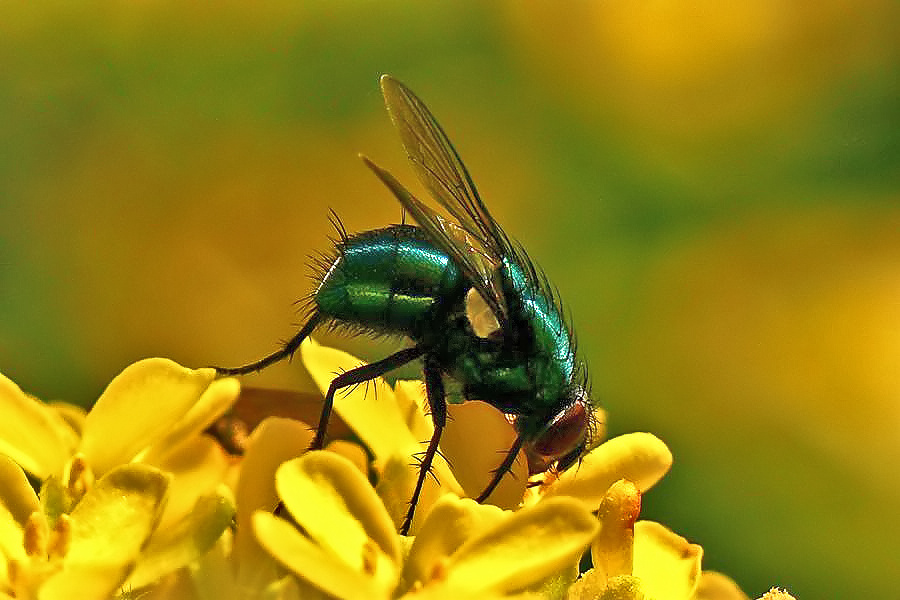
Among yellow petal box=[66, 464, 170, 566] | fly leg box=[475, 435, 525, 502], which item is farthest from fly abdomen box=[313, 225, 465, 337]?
yellow petal box=[66, 464, 170, 566]

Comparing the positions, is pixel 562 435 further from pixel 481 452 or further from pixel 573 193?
pixel 573 193

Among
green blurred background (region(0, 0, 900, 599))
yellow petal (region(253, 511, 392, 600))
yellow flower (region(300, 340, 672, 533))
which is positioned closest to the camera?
yellow petal (region(253, 511, 392, 600))

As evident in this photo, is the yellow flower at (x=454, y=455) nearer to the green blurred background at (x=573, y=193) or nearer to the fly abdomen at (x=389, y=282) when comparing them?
the fly abdomen at (x=389, y=282)

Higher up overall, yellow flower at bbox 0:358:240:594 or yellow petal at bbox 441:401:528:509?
yellow flower at bbox 0:358:240:594

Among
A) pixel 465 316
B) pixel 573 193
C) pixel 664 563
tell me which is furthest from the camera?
pixel 573 193

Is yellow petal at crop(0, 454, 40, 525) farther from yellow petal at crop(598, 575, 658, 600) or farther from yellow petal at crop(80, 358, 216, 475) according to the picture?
yellow petal at crop(598, 575, 658, 600)

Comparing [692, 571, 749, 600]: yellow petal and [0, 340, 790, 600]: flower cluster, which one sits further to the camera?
[692, 571, 749, 600]: yellow petal

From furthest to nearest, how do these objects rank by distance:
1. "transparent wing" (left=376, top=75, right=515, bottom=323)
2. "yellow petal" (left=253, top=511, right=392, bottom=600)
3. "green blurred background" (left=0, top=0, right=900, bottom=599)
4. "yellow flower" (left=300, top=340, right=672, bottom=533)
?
1. "green blurred background" (left=0, top=0, right=900, bottom=599)
2. "transparent wing" (left=376, top=75, right=515, bottom=323)
3. "yellow flower" (left=300, top=340, right=672, bottom=533)
4. "yellow petal" (left=253, top=511, right=392, bottom=600)

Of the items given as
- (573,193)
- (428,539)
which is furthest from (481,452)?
(573,193)
